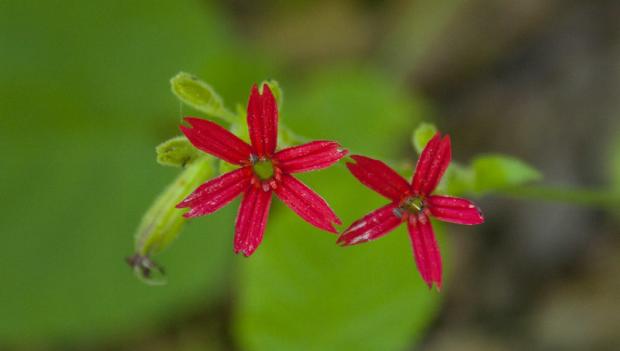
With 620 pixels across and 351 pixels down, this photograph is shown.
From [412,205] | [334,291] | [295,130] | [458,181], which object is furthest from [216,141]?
[295,130]

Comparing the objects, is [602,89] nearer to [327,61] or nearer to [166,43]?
[327,61]

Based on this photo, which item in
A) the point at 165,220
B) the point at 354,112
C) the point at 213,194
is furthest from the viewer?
the point at 354,112

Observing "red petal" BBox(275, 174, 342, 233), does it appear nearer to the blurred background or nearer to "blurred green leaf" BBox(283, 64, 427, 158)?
the blurred background

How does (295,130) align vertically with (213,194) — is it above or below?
above

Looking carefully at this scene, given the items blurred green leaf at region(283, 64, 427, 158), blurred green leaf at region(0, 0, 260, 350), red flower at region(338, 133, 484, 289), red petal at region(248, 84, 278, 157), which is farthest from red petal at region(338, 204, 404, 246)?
blurred green leaf at region(0, 0, 260, 350)

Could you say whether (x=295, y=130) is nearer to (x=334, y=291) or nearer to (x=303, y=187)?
(x=334, y=291)

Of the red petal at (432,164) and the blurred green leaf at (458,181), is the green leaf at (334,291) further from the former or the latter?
the red petal at (432,164)
